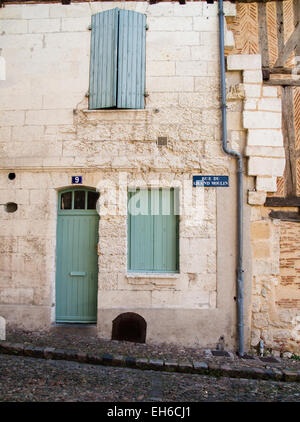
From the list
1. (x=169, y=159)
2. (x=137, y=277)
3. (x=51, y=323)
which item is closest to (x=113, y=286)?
(x=137, y=277)

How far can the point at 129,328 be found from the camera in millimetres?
5332

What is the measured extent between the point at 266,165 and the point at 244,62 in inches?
70.9

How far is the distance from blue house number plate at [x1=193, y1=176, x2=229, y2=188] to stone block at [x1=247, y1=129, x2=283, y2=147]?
28.6 inches

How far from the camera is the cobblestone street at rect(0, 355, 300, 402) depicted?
3.64m

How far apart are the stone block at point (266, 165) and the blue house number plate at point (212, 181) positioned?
417 millimetres

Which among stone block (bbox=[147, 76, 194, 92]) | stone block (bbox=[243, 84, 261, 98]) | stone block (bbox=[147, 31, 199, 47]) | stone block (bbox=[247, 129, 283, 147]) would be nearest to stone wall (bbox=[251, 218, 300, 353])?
stone block (bbox=[247, 129, 283, 147])

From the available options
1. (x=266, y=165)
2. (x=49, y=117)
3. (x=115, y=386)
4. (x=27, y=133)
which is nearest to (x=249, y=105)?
(x=266, y=165)

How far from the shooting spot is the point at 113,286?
540 centimetres

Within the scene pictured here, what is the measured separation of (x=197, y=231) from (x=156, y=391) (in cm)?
249

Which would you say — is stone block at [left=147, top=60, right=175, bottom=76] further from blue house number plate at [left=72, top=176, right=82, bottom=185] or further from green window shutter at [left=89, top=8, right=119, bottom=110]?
blue house number plate at [left=72, top=176, right=82, bottom=185]

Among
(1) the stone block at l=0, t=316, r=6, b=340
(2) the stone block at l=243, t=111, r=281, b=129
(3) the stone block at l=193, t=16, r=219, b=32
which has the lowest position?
(1) the stone block at l=0, t=316, r=6, b=340

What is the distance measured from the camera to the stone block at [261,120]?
550 centimetres

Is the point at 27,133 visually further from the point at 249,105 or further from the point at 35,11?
the point at 249,105


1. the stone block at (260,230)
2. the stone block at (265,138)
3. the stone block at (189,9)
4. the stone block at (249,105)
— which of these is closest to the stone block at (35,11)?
the stone block at (189,9)
